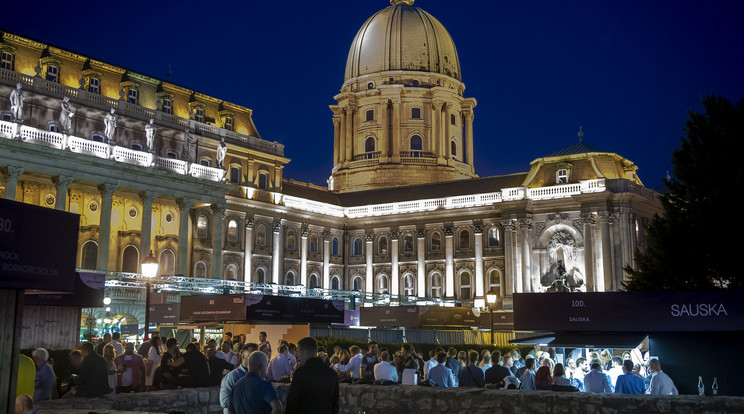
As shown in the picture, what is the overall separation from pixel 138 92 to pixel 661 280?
44.1 metres

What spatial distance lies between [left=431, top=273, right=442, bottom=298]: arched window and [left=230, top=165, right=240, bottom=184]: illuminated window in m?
20.8

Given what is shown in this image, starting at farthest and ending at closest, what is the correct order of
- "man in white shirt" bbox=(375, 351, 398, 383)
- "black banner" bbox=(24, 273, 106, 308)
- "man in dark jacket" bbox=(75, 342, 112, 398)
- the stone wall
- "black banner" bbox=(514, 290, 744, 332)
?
1. "black banner" bbox=(24, 273, 106, 308)
2. "black banner" bbox=(514, 290, 744, 332)
3. "man in white shirt" bbox=(375, 351, 398, 383)
4. "man in dark jacket" bbox=(75, 342, 112, 398)
5. the stone wall

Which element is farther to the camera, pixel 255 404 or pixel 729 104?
pixel 729 104

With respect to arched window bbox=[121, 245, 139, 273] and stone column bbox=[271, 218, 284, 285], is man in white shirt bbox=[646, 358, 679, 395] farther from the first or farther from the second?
stone column bbox=[271, 218, 284, 285]

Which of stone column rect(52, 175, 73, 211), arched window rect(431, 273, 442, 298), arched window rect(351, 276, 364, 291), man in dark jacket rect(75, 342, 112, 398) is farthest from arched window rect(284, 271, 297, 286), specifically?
man in dark jacket rect(75, 342, 112, 398)

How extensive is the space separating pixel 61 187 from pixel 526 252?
127 feet

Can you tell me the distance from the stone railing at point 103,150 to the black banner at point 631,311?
39104 mm

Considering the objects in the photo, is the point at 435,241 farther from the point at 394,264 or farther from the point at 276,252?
the point at 276,252

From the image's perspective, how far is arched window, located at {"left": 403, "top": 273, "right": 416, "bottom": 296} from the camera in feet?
265

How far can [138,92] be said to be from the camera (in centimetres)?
6456

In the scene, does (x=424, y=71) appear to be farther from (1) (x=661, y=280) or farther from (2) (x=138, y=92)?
(1) (x=661, y=280)

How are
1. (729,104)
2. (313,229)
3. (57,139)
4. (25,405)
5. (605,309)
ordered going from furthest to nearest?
(313,229) → (57,139) → (729,104) → (605,309) → (25,405)

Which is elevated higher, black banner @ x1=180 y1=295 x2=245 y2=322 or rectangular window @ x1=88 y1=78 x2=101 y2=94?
rectangular window @ x1=88 y1=78 x2=101 y2=94

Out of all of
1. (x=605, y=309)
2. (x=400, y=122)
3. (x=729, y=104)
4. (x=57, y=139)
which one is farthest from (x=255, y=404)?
(x=400, y=122)
